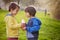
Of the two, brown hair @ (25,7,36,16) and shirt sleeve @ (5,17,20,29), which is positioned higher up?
brown hair @ (25,7,36,16)

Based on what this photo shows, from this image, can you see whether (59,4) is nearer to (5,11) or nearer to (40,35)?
(40,35)

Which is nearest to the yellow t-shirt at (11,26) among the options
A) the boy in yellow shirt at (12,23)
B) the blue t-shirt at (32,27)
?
the boy in yellow shirt at (12,23)

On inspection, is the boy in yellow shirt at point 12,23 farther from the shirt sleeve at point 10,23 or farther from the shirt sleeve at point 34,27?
the shirt sleeve at point 34,27

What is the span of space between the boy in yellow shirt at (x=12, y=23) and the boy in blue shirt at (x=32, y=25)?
0.29ft

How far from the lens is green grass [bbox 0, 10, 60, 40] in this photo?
2547mm

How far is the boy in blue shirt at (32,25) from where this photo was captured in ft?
8.28

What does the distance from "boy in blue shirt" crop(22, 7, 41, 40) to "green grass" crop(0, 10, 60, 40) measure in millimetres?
34

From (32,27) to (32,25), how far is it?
2 cm

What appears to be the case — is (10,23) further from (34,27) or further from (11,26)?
(34,27)

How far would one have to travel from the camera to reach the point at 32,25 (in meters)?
2.52

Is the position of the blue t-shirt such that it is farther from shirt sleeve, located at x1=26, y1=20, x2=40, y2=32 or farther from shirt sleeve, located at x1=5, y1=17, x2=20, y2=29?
shirt sleeve, located at x1=5, y1=17, x2=20, y2=29

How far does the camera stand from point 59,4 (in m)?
2.57

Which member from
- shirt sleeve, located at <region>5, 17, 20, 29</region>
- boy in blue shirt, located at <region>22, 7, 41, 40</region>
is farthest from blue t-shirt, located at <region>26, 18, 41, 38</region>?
shirt sleeve, located at <region>5, 17, 20, 29</region>

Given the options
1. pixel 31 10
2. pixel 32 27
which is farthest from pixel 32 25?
pixel 31 10
